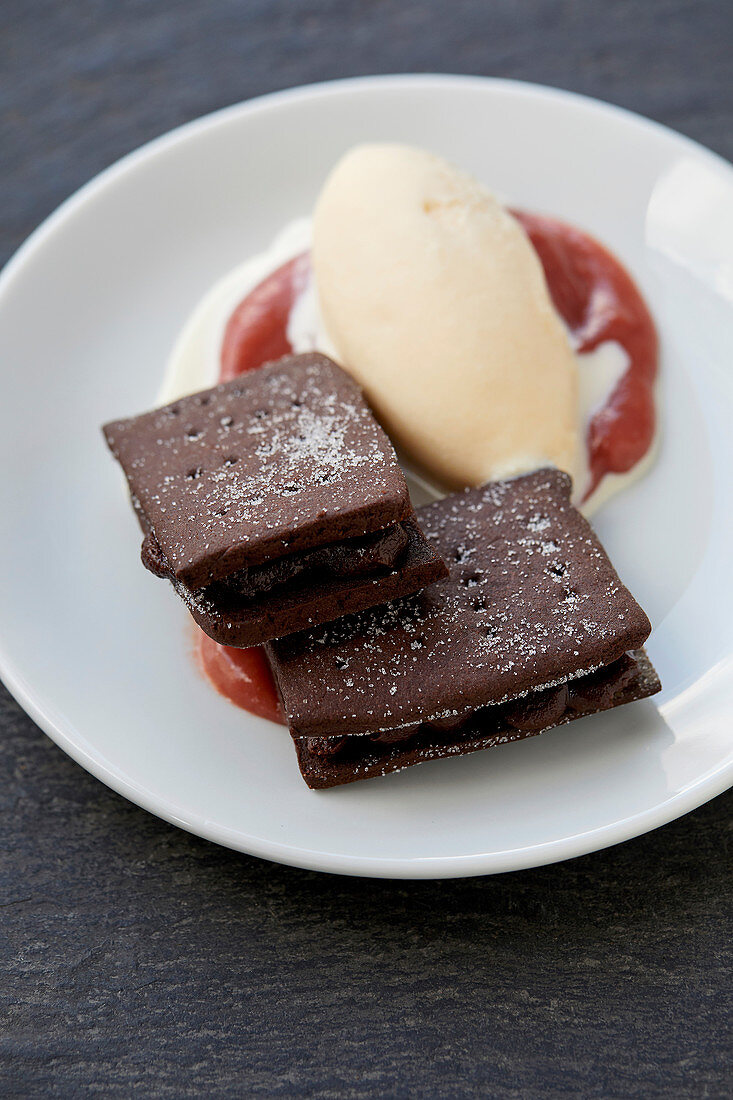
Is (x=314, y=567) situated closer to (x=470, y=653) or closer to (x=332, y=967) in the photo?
(x=470, y=653)

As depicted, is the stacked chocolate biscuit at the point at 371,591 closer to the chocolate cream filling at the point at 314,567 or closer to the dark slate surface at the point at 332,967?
the chocolate cream filling at the point at 314,567

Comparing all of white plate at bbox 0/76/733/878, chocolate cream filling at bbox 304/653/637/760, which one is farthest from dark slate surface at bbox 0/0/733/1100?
chocolate cream filling at bbox 304/653/637/760

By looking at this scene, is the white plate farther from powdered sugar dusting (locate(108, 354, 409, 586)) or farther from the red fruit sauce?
powdered sugar dusting (locate(108, 354, 409, 586))

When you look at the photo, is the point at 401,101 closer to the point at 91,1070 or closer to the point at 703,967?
the point at 703,967

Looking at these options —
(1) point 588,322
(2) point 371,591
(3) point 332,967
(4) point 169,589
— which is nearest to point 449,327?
(1) point 588,322

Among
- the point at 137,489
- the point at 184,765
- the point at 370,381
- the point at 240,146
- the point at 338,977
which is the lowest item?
the point at 338,977

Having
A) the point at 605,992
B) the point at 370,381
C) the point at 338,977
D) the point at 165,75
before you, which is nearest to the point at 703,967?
the point at 605,992
